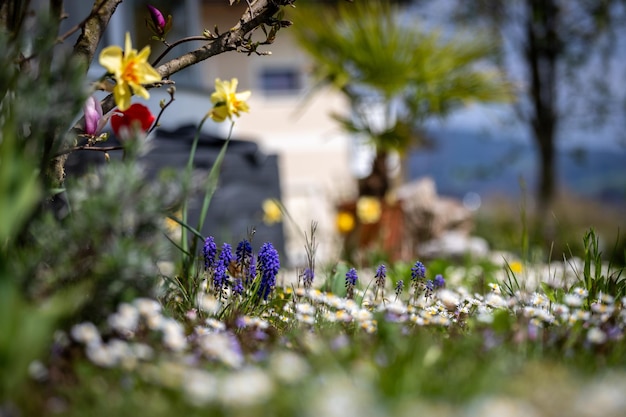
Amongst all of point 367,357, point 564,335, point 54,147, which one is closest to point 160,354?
point 367,357

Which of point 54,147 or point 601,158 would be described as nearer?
point 54,147

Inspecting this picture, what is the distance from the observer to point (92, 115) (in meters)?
1.96

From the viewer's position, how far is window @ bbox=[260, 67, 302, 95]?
41.5ft

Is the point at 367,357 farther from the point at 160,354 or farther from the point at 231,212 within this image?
the point at 231,212

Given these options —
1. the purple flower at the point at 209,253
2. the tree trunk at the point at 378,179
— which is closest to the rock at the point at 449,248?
the tree trunk at the point at 378,179

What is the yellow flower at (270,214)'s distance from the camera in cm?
607

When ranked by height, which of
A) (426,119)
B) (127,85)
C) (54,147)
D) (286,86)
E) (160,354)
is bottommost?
(160,354)

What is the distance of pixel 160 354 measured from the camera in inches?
58.0

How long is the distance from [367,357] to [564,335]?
62cm

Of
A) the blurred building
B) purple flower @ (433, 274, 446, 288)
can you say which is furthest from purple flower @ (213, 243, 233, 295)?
the blurred building

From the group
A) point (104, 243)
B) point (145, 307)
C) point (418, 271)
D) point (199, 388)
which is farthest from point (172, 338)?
point (418, 271)

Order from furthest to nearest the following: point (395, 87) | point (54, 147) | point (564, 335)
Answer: point (395, 87), point (564, 335), point (54, 147)

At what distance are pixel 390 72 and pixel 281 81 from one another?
637 cm

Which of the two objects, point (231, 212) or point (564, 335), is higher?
point (231, 212)
